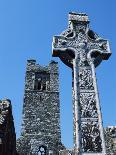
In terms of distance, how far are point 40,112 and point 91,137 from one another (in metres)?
31.9

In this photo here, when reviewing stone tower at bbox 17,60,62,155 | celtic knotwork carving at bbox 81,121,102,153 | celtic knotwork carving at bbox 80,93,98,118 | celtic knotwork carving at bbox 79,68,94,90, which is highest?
stone tower at bbox 17,60,62,155

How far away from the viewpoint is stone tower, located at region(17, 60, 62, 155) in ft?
109

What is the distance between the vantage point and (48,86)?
3969 cm

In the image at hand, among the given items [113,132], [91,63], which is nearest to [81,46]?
[91,63]

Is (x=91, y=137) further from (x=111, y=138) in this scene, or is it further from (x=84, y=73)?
(x=111, y=138)

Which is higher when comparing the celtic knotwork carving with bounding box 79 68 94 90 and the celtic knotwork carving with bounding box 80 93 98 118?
the celtic knotwork carving with bounding box 79 68 94 90

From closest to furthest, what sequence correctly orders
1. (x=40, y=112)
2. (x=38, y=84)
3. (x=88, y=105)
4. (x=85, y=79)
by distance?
(x=88, y=105) → (x=85, y=79) → (x=40, y=112) → (x=38, y=84)

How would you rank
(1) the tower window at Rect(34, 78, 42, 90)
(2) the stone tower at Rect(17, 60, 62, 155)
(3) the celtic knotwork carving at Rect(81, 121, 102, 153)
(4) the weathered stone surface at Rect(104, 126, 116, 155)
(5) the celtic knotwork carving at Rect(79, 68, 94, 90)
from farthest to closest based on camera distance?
1. (1) the tower window at Rect(34, 78, 42, 90)
2. (2) the stone tower at Rect(17, 60, 62, 155)
3. (4) the weathered stone surface at Rect(104, 126, 116, 155)
4. (5) the celtic knotwork carving at Rect(79, 68, 94, 90)
5. (3) the celtic knotwork carving at Rect(81, 121, 102, 153)

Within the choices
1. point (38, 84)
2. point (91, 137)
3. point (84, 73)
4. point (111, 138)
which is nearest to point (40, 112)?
point (38, 84)

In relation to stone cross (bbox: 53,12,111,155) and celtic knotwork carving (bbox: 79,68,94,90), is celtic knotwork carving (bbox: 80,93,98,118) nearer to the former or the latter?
stone cross (bbox: 53,12,111,155)

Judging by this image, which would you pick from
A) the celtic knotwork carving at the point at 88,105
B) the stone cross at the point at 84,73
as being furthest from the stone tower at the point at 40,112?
the celtic knotwork carving at the point at 88,105

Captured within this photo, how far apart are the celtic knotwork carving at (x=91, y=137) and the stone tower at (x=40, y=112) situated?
91.0ft

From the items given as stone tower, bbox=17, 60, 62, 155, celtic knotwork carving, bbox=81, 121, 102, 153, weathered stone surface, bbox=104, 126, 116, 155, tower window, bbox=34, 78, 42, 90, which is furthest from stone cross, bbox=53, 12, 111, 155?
tower window, bbox=34, 78, 42, 90

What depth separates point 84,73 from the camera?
598 centimetres
